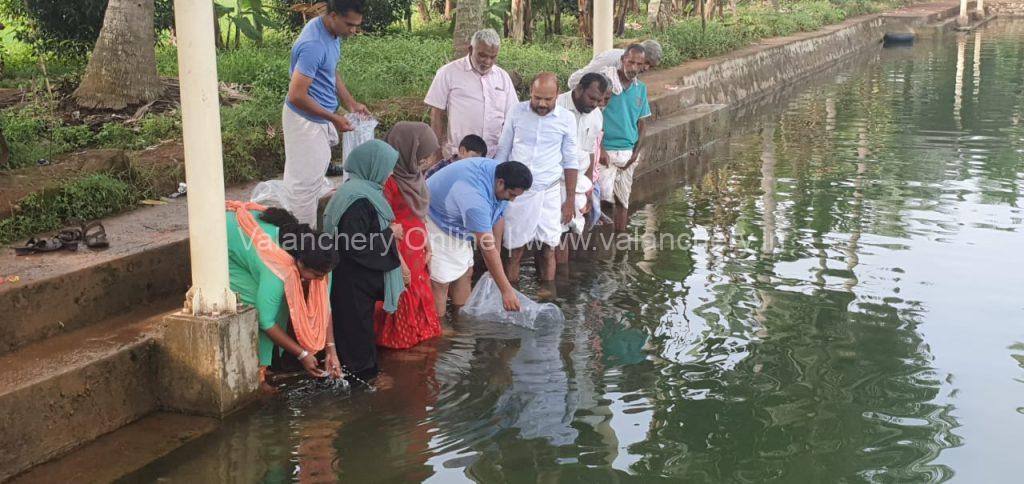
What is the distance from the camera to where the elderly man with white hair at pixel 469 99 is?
7.75 m

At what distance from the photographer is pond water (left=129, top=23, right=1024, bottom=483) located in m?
5.03

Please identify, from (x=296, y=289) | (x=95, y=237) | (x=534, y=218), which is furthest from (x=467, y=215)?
(x=95, y=237)

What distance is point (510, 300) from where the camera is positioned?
6680 mm

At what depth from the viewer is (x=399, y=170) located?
630 cm

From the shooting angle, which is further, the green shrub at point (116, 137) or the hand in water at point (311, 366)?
the green shrub at point (116, 137)

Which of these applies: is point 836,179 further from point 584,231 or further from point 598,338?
point 598,338

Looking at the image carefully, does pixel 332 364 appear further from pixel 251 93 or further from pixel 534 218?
pixel 251 93

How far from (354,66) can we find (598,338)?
6.26m

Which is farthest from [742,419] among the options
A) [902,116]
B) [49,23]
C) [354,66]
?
[902,116]

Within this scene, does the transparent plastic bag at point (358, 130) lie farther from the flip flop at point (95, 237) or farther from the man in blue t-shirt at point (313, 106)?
the flip flop at point (95, 237)

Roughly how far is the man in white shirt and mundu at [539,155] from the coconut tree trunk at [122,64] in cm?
352

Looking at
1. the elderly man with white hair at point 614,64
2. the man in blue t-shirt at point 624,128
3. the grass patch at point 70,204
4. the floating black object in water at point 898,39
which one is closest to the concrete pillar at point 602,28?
the elderly man with white hair at point 614,64

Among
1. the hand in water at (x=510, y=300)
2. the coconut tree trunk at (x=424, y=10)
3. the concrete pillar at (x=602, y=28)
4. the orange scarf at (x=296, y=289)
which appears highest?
the coconut tree trunk at (x=424, y=10)

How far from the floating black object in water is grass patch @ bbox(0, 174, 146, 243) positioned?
90.1 feet
